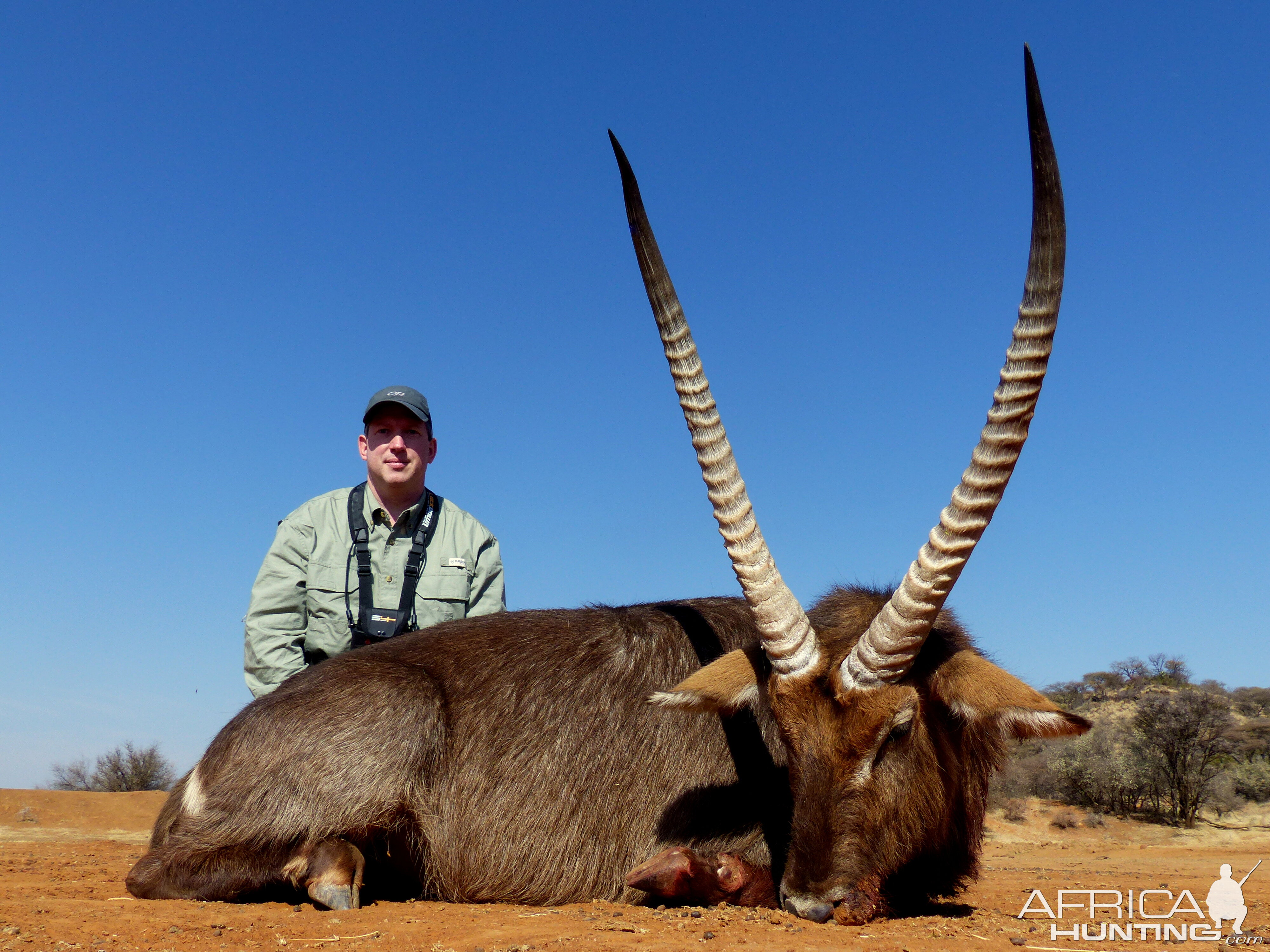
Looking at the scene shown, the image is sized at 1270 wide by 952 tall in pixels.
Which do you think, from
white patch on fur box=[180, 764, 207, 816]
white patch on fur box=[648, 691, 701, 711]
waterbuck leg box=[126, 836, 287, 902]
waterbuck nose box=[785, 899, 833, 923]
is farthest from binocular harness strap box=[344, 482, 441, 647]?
waterbuck nose box=[785, 899, 833, 923]

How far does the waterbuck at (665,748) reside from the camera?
3.87m

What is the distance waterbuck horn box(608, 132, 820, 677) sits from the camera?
4289mm

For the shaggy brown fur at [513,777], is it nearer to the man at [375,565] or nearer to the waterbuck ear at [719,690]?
the waterbuck ear at [719,690]

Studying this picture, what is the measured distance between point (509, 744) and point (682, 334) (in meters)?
2.07

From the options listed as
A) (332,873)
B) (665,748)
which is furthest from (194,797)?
(665,748)

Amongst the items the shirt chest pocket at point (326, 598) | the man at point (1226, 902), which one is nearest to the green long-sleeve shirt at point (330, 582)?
the shirt chest pocket at point (326, 598)

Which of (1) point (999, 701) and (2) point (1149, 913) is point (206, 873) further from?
(2) point (1149, 913)

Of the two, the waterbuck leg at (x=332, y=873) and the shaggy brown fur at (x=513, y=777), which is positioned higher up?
the shaggy brown fur at (x=513, y=777)

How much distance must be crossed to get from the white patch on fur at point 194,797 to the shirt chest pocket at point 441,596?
1784mm

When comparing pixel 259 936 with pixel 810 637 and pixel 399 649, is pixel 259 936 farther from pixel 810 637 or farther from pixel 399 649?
pixel 810 637

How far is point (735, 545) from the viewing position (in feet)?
14.2

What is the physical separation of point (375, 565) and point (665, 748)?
266 cm

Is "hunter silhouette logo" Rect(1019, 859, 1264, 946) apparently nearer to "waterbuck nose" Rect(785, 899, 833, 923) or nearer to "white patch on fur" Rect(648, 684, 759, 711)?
"waterbuck nose" Rect(785, 899, 833, 923)

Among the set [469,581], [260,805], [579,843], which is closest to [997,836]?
[469,581]
